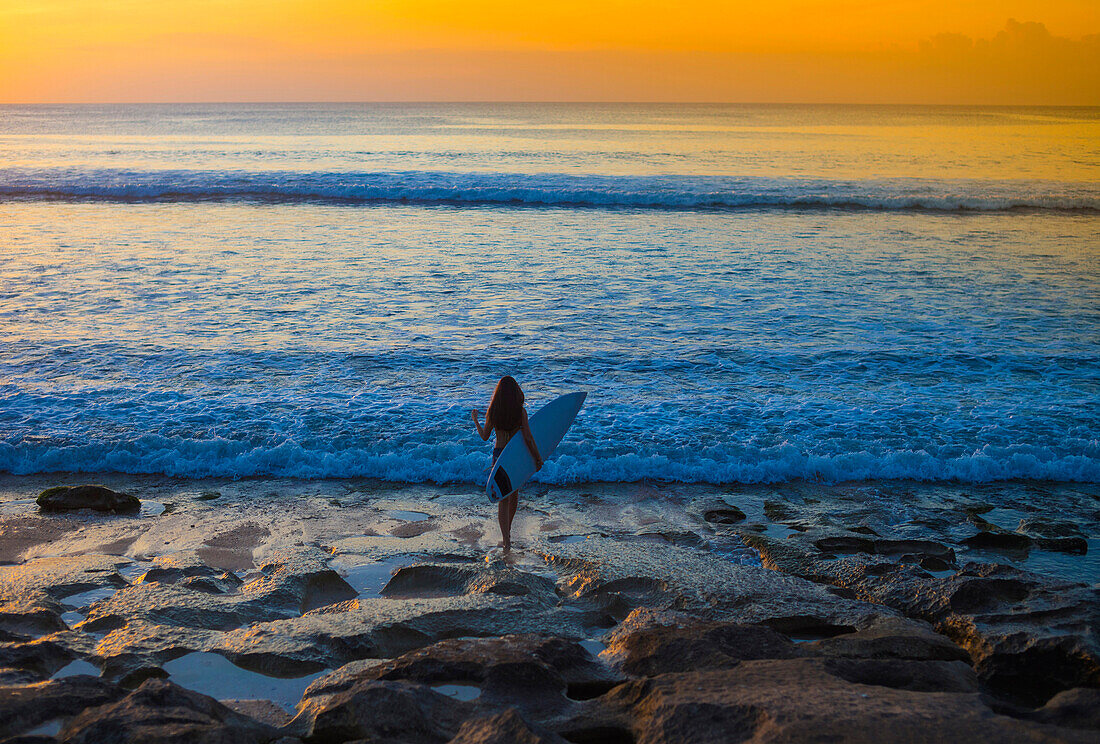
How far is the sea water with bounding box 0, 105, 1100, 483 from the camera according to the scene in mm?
8438

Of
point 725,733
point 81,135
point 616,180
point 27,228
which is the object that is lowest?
point 725,733

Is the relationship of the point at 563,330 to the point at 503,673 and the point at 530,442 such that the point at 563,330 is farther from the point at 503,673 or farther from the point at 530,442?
the point at 503,673

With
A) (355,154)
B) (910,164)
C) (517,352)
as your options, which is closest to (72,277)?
(517,352)

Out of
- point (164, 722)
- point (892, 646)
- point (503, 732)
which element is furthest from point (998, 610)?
point (164, 722)

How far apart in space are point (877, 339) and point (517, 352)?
6.30 meters

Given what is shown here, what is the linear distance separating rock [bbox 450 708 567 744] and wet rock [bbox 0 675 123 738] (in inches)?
76.2

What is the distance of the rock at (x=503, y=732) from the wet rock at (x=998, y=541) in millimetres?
4650

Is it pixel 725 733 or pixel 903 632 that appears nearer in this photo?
pixel 725 733

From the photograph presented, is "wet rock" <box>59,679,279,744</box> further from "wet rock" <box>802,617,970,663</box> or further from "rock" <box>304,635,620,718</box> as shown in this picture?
"wet rock" <box>802,617,970,663</box>

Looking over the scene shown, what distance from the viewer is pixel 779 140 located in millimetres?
60344

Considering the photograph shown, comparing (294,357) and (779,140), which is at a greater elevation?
(779,140)

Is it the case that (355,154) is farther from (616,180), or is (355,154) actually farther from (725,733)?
(725,733)

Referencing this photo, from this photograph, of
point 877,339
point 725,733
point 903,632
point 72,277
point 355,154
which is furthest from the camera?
point 355,154

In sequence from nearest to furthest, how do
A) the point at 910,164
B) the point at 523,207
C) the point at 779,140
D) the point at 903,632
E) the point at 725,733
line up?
the point at 725,733
the point at 903,632
the point at 523,207
the point at 910,164
the point at 779,140
